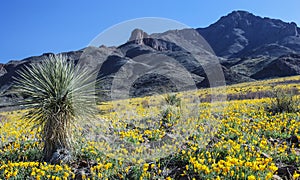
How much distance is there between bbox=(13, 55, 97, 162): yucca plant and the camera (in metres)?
6.29

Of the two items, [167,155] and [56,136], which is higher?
[56,136]

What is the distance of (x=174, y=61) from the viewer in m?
73.9

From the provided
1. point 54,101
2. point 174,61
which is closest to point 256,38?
point 174,61

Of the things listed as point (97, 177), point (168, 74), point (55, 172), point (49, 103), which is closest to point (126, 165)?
point (97, 177)

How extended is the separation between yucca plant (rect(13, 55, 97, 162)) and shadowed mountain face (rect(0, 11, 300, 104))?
0.76 metres

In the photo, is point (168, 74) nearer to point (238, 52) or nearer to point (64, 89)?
point (64, 89)

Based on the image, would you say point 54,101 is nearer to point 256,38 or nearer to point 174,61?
point 174,61

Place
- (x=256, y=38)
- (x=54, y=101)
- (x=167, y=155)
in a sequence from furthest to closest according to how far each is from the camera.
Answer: (x=256, y=38)
(x=54, y=101)
(x=167, y=155)

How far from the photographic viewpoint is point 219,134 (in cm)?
731

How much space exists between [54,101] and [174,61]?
225 ft

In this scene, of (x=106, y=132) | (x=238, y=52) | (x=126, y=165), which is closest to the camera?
(x=126, y=165)

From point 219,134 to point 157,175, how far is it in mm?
2799

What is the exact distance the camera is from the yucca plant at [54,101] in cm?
629

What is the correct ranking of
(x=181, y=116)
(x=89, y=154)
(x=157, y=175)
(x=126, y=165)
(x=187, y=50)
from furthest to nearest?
(x=187, y=50) → (x=181, y=116) → (x=89, y=154) → (x=126, y=165) → (x=157, y=175)
